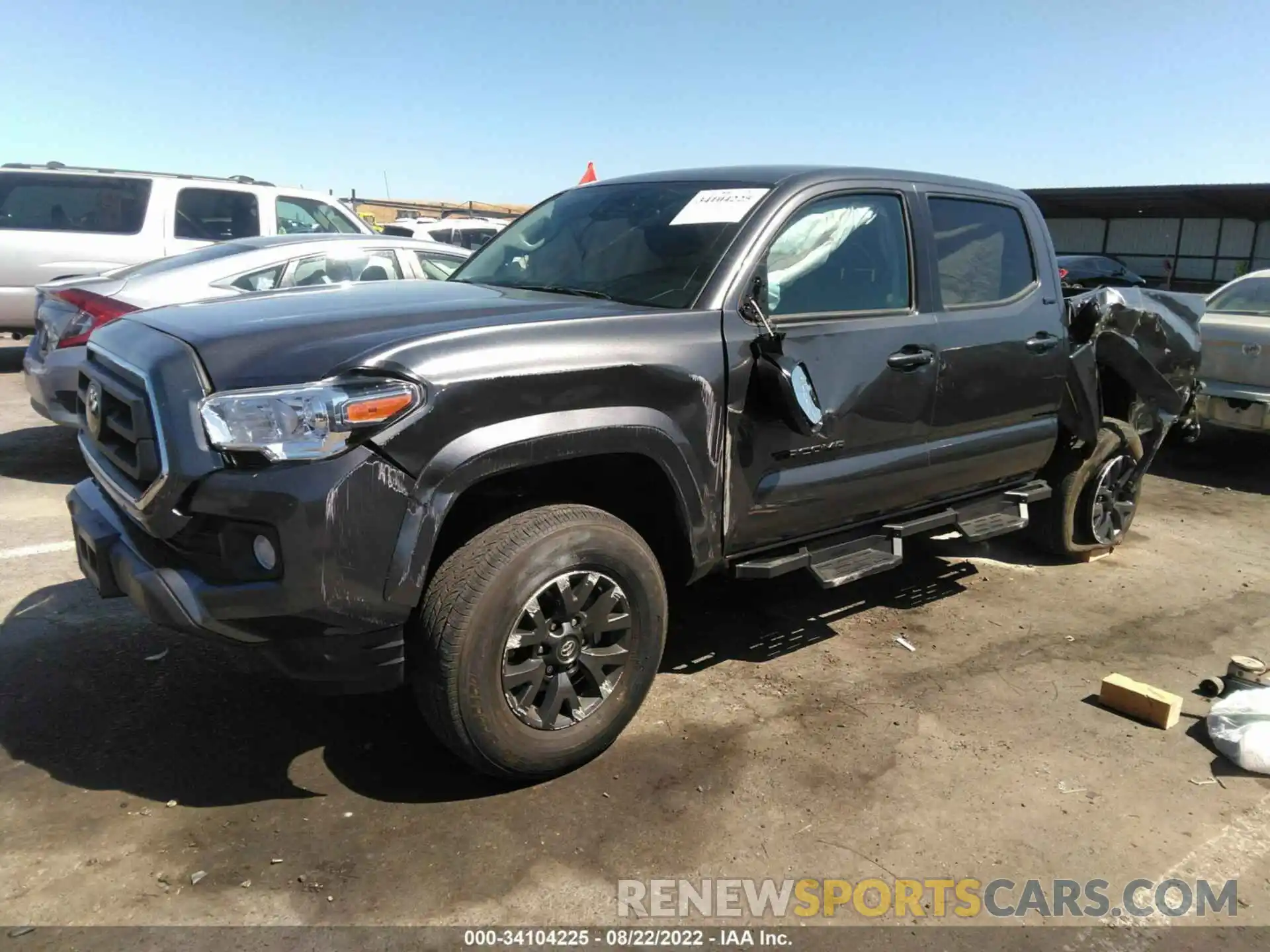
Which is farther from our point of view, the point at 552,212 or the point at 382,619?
the point at 552,212

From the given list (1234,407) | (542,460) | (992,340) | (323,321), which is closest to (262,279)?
(323,321)

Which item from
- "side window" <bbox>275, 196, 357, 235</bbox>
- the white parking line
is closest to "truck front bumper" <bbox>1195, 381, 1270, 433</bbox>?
the white parking line

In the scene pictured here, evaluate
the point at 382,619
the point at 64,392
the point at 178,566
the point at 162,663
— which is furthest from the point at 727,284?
the point at 64,392

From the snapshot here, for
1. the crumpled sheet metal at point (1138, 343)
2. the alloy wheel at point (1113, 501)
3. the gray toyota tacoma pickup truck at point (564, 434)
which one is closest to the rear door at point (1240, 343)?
the crumpled sheet metal at point (1138, 343)

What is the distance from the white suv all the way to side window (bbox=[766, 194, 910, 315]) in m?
7.02

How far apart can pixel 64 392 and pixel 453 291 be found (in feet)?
10.9

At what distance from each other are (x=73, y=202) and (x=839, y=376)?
28.0ft

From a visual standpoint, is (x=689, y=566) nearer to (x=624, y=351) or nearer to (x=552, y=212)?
(x=624, y=351)

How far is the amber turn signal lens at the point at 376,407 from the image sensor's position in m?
2.46

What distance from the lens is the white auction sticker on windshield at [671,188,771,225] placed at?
3549 millimetres

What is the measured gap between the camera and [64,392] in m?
5.52

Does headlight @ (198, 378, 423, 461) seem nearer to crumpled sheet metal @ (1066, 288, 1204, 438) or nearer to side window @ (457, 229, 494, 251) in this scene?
crumpled sheet metal @ (1066, 288, 1204, 438)

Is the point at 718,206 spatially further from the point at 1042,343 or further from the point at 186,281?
the point at 186,281

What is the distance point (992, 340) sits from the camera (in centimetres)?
428
